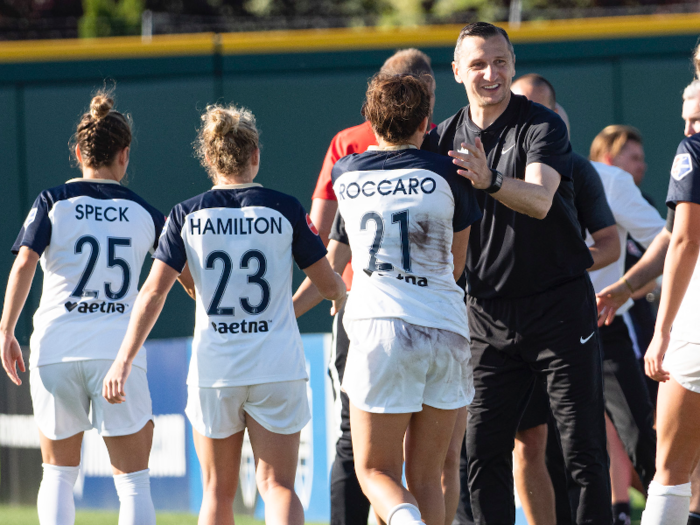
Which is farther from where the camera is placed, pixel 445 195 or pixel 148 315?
pixel 148 315

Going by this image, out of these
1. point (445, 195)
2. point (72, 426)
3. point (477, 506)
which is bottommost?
point (477, 506)

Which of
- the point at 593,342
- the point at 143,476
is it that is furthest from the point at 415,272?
the point at 143,476

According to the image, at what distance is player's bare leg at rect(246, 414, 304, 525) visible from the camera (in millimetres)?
3191

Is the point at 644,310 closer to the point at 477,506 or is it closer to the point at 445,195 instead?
the point at 477,506

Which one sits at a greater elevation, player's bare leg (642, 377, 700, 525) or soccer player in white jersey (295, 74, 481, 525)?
soccer player in white jersey (295, 74, 481, 525)

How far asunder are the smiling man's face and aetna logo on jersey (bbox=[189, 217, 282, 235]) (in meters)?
1.01

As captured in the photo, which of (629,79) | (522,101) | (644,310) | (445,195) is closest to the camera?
(445,195)

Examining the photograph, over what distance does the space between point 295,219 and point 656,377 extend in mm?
1455

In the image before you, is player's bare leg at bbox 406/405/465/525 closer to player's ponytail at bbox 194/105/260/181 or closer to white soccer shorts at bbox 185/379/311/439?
white soccer shorts at bbox 185/379/311/439

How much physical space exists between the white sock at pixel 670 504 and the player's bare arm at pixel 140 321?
1956 mm

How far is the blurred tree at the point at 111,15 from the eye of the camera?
12.4 m

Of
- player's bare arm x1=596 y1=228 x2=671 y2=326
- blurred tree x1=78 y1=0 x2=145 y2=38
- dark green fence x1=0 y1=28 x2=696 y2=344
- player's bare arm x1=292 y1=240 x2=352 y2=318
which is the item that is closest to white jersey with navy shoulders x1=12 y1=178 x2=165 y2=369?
player's bare arm x1=292 y1=240 x2=352 y2=318

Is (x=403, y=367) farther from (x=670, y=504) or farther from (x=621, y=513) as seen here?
(x=621, y=513)

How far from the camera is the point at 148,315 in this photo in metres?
3.22
